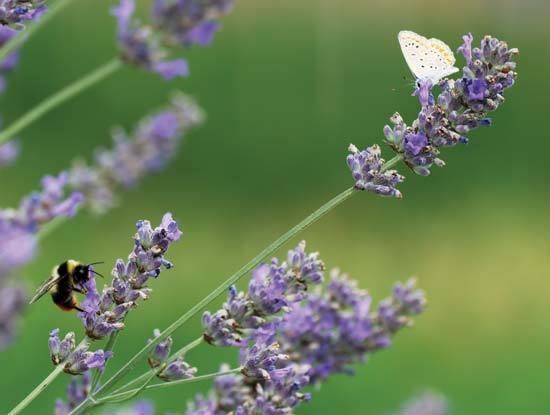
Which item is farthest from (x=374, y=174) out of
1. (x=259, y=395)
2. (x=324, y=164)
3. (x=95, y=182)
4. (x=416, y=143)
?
(x=324, y=164)

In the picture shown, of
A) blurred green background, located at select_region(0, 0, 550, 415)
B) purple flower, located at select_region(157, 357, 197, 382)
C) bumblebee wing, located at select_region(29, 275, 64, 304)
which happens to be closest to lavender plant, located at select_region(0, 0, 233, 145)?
bumblebee wing, located at select_region(29, 275, 64, 304)

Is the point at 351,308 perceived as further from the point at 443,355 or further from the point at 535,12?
the point at 535,12

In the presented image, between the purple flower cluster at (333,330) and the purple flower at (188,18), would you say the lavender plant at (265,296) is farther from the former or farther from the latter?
the purple flower at (188,18)

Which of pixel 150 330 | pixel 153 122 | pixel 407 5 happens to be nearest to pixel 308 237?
pixel 150 330

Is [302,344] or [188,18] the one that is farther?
[302,344]

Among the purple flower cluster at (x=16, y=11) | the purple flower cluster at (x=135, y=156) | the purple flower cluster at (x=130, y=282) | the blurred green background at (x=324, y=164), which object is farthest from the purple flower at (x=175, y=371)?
the blurred green background at (x=324, y=164)

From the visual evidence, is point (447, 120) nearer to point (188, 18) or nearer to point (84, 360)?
point (188, 18)
